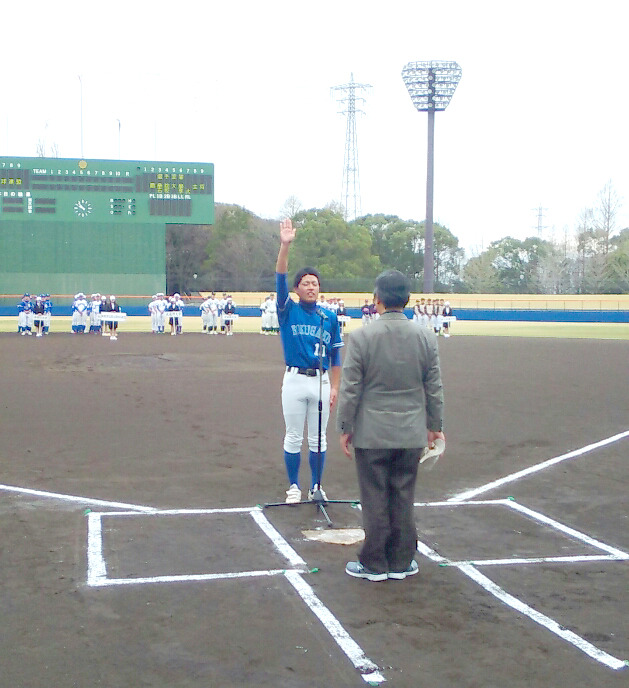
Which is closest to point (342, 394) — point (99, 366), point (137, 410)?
point (137, 410)

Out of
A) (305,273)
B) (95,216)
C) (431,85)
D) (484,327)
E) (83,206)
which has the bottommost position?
(484,327)

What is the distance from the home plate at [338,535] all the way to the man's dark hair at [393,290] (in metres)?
1.96

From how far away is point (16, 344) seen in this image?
99.0ft

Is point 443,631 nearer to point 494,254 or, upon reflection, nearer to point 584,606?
point 584,606

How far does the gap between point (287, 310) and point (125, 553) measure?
253cm

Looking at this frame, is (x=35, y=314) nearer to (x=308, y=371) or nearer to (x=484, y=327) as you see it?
(x=484, y=327)

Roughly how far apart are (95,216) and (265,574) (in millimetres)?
42606

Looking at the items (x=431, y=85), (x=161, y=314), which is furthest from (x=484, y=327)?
(x=431, y=85)

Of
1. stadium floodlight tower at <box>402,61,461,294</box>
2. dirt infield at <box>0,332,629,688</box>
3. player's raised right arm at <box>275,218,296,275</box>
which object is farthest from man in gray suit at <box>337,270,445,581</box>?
stadium floodlight tower at <box>402,61,461,294</box>

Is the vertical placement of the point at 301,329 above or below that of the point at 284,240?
below

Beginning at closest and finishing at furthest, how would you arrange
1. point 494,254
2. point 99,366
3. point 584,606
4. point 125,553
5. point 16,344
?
point 584,606 < point 125,553 < point 99,366 < point 16,344 < point 494,254

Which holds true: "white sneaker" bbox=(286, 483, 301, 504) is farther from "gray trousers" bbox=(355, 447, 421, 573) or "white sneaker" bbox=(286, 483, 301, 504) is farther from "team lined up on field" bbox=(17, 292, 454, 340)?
"team lined up on field" bbox=(17, 292, 454, 340)

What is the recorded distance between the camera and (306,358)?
720 centimetres

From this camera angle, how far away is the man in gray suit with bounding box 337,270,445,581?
17.8ft
